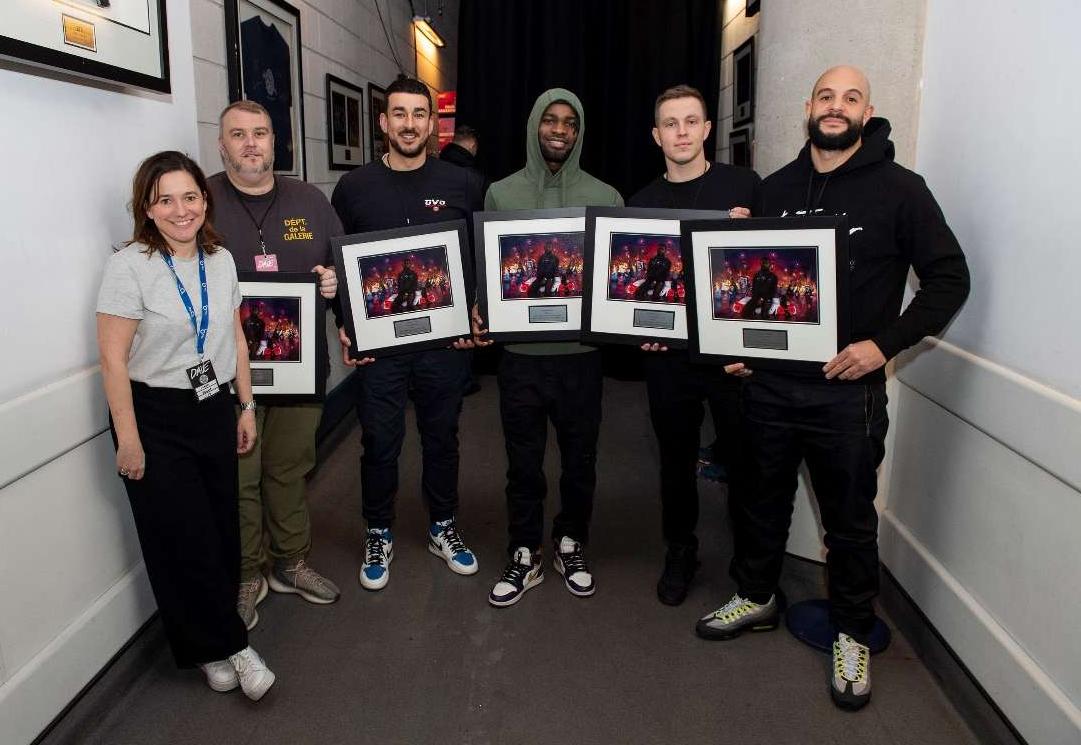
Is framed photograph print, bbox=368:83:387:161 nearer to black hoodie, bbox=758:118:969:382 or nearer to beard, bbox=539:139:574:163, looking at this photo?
beard, bbox=539:139:574:163

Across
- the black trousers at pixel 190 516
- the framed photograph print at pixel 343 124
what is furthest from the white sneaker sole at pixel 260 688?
the framed photograph print at pixel 343 124

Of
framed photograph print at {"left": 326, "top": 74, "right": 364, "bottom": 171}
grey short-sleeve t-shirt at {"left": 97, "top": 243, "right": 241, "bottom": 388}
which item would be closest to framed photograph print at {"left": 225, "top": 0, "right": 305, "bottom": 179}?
framed photograph print at {"left": 326, "top": 74, "right": 364, "bottom": 171}

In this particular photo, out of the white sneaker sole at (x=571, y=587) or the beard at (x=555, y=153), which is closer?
the beard at (x=555, y=153)

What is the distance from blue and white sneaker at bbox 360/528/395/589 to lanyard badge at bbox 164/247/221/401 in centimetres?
99

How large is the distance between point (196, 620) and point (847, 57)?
2598 mm

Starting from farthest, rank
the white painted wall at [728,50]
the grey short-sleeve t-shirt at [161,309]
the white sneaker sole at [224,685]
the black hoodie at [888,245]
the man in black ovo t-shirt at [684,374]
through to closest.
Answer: the white painted wall at [728,50]
the man in black ovo t-shirt at [684,374]
the white sneaker sole at [224,685]
the black hoodie at [888,245]
the grey short-sleeve t-shirt at [161,309]

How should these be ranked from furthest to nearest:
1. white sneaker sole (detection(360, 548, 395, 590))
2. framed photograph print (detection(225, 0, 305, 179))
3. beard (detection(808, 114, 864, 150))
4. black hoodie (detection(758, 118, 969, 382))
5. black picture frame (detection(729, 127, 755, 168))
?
1. black picture frame (detection(729, 127, 755, 168))
2. framed photograph print (detection(225, 0, 305, 179))
3. white sneaker sole (detection(360, 548, 395, 590))
4. beard (detection(808, 114, 864, 150))
5. black hoodie (detection(758, 118, 969, 382))

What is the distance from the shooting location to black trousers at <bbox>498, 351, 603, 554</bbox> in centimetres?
245

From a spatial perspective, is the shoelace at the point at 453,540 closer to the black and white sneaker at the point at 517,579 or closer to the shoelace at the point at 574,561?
the black and white sneaker at the point at 517,579

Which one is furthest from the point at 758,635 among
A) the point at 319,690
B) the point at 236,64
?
the point at 236,64

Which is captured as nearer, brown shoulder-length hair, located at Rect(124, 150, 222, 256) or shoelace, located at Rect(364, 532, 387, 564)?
brown shoulder-length hair, located at Rect(124, 150, 222, 256)

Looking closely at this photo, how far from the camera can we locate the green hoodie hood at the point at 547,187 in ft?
8.00

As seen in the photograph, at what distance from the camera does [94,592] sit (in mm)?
2057

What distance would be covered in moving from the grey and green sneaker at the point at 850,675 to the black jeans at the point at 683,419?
0.59m
